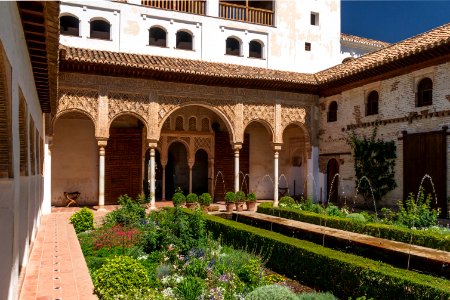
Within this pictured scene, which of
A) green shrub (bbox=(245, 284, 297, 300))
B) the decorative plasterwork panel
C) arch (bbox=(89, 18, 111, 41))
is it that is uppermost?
arch (bbox=(89, 18, 111, 41))

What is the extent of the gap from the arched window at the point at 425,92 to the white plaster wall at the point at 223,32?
738 cm

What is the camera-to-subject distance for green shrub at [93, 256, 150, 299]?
203 inches

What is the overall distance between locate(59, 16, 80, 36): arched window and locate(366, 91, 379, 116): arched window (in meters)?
12.2

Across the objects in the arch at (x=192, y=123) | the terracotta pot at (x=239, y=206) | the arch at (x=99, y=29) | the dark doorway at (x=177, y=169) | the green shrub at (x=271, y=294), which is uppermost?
the arch at (x=99, y=29)

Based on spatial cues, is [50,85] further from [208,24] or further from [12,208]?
[208,24]

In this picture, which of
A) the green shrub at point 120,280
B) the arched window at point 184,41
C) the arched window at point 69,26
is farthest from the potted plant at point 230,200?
the green shrub at point 120,280

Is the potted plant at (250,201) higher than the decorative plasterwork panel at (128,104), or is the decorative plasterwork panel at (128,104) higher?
the decorative plasterwork panel at (128,104)

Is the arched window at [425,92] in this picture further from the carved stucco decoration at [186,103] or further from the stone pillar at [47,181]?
the stone pillar at [47,181]

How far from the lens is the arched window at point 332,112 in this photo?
18.7 metres

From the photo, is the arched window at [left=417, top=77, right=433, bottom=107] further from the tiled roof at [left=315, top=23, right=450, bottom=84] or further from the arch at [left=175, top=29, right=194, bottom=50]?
the arch at [left=175, top=29, right=194, bottom=50]

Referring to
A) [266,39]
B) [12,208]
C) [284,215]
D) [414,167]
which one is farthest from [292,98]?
[12,208]

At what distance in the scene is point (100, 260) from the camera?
751cm

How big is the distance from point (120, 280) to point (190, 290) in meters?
0.93

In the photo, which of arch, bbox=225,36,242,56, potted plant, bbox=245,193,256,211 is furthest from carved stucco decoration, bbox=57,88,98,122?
arch, bbox=225,36,242,56
